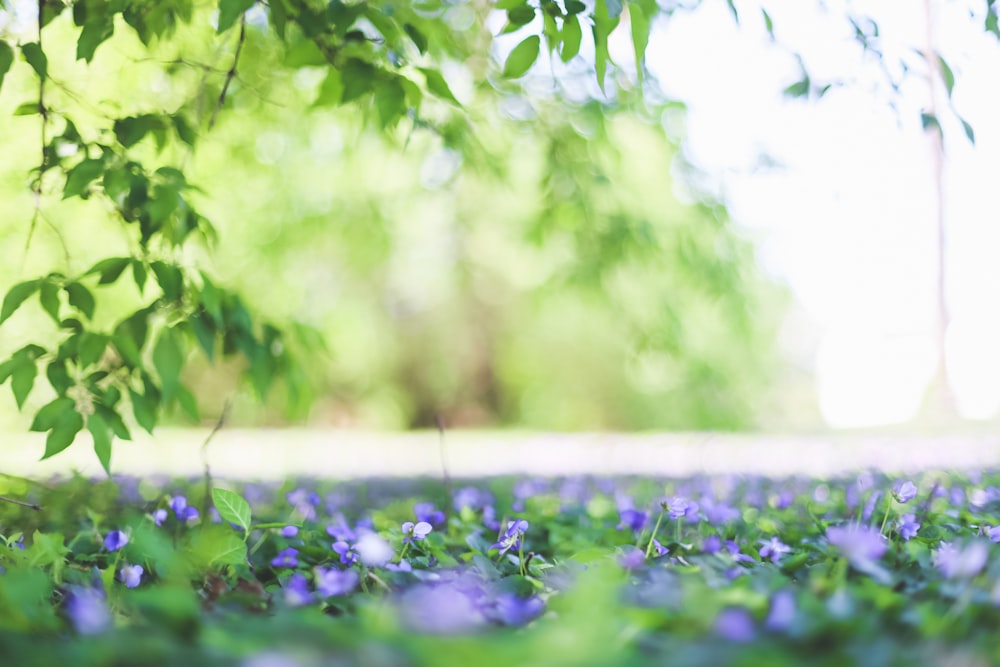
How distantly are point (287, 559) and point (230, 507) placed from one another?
0.66ft

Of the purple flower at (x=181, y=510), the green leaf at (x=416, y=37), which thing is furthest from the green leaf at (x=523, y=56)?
the purple flower at (x=181, y=510)

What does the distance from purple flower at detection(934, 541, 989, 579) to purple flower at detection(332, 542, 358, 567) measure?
108 centimetres

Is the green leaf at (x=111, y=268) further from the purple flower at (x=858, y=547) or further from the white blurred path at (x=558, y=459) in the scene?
the white blurred path at (x=558, y=459)

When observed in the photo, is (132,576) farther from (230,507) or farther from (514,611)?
(514,611)

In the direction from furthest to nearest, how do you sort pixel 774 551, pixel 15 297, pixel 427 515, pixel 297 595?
pixel 427 515 → pixel 15 297 → pixel 774 551 → pixel 297 595

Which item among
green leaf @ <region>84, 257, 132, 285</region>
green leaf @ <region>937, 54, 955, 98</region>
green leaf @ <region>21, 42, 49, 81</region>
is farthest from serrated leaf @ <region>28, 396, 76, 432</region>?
green leaf @ <region>937, 54, 955, 98</region>

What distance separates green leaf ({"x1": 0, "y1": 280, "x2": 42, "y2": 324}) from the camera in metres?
1.76

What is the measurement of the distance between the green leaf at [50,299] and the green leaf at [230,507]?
68 cm

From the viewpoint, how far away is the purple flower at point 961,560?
3.29 feet

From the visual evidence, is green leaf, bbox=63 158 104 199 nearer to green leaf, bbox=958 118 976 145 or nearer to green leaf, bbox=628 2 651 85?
green leaf, bbox=628 2 651 85

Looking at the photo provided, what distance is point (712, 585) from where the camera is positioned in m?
1.21

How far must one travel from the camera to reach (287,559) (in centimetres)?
170

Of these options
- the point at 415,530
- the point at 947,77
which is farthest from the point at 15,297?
the point at 947,77

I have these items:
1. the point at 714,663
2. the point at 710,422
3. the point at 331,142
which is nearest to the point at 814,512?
the point at 714,663
